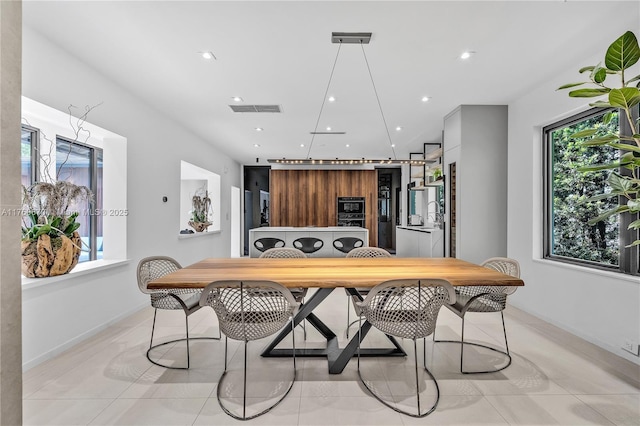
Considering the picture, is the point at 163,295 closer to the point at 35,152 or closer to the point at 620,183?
the point at 35,152

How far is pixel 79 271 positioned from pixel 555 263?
16.2 feet

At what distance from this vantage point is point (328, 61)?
3084mm

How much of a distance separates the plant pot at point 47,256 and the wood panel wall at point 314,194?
6.37 meters

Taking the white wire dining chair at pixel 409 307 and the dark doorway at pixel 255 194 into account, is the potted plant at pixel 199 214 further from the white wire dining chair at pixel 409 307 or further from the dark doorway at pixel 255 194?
the white wire dining chair at pixel 409 307

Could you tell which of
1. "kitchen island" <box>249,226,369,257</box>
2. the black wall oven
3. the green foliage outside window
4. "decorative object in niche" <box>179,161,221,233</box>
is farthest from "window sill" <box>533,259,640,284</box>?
the black wall oven

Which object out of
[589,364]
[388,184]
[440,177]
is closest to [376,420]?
[589,364]

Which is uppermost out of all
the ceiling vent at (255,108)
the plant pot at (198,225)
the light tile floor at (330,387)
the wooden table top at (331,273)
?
the ceiling vent at (255,108)

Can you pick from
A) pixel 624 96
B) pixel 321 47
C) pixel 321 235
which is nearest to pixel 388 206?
pixel 321 235

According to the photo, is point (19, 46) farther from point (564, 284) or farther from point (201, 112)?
point (564, 284)

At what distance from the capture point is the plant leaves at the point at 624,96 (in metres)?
1.56

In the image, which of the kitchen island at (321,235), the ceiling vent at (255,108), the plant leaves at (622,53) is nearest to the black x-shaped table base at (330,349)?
the plant leaves at (622,53)

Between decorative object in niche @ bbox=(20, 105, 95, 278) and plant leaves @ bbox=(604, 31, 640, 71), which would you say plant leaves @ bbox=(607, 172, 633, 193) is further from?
decorative object in niche @ bbox=(20, 105, 95, 278)

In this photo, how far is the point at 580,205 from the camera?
340 cm

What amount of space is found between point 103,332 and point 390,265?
9.97 ft
